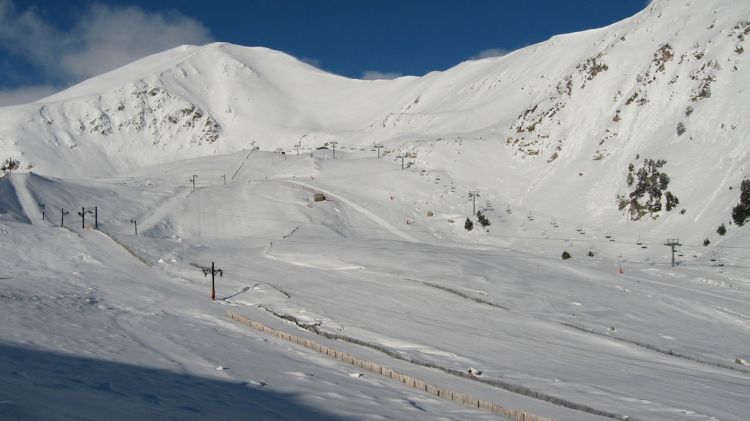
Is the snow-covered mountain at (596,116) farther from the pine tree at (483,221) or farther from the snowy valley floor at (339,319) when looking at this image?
the snowy valley floor at (339,319)

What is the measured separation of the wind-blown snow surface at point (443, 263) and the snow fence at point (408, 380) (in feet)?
1.68

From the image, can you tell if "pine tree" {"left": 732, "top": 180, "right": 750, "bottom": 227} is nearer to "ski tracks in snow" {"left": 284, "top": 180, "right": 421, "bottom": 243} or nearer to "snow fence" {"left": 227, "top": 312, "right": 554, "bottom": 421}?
"ski tracks in snow" {"left": 284, "top": 180, "right": 421, "bottom": 243}

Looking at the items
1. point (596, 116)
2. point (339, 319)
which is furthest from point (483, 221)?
point (339, 319)

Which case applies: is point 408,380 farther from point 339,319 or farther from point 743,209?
point 743,209

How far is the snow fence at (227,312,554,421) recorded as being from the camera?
1117 cm

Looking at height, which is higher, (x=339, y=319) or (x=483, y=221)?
(x=483, y=221)

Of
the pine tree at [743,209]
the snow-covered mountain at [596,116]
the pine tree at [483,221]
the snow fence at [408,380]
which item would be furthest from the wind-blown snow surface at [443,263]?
the pine tree at [483,221]

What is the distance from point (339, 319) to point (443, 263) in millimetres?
15661

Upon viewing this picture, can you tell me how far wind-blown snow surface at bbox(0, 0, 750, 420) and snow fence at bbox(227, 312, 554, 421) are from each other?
512mm

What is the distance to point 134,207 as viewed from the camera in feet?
220

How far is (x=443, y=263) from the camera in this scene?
38.4 m

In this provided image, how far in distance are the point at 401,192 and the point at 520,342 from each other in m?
58.5

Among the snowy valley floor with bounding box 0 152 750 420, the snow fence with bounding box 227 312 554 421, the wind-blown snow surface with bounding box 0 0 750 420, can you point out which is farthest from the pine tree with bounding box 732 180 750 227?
the snow fence with bounding box 227 312 554 421

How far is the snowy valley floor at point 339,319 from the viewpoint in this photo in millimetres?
11133
